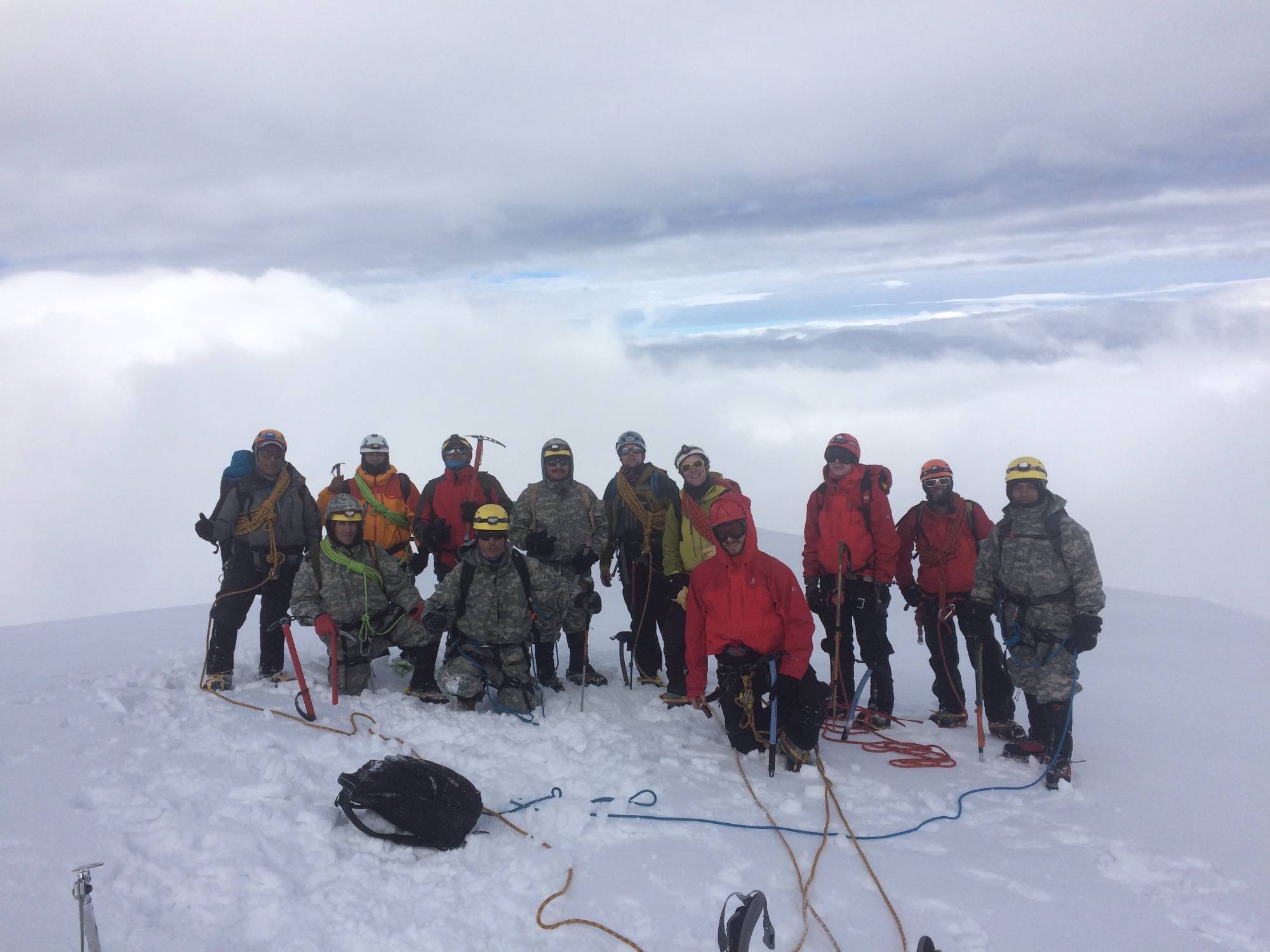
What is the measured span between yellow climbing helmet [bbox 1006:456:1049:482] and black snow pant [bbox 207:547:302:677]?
6197 millimetres

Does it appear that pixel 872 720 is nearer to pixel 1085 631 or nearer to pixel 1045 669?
pixel 1045 669

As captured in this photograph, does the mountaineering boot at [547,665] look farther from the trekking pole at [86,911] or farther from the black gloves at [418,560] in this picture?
the trekking pole at [86,911]

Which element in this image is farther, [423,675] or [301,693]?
[423,675]

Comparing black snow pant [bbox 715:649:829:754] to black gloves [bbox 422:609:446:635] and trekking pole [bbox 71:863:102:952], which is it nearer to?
black gloves [bbox 422:609:446:635]

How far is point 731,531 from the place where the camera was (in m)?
5.77

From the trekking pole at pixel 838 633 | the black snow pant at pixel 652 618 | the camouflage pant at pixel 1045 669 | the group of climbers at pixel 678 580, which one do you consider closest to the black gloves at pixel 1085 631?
the group of climbers at pixel 678 580

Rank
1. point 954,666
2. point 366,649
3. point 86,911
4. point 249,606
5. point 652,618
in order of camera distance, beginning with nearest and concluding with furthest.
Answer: point 86,911, point 249,606, point 366,649, point 954,666, point 652,618

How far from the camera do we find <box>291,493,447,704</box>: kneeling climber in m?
6.81

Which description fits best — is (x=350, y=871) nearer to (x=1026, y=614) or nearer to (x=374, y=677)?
(x=374, y=677)

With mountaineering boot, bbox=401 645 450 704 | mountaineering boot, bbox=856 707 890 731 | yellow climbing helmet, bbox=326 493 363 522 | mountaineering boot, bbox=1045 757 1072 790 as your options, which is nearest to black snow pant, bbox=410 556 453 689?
mountaineering boot, bbox=401 645 450 704

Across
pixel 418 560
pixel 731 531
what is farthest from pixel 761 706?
pixel 418 560

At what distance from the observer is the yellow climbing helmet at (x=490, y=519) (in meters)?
6.76

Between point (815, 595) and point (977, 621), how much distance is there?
1.39 metres

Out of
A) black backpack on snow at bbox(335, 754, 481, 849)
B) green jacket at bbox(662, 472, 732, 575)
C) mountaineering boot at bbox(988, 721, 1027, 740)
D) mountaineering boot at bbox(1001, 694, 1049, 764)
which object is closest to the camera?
black backpack on snow at bbox(335, 754, 481, 849)
